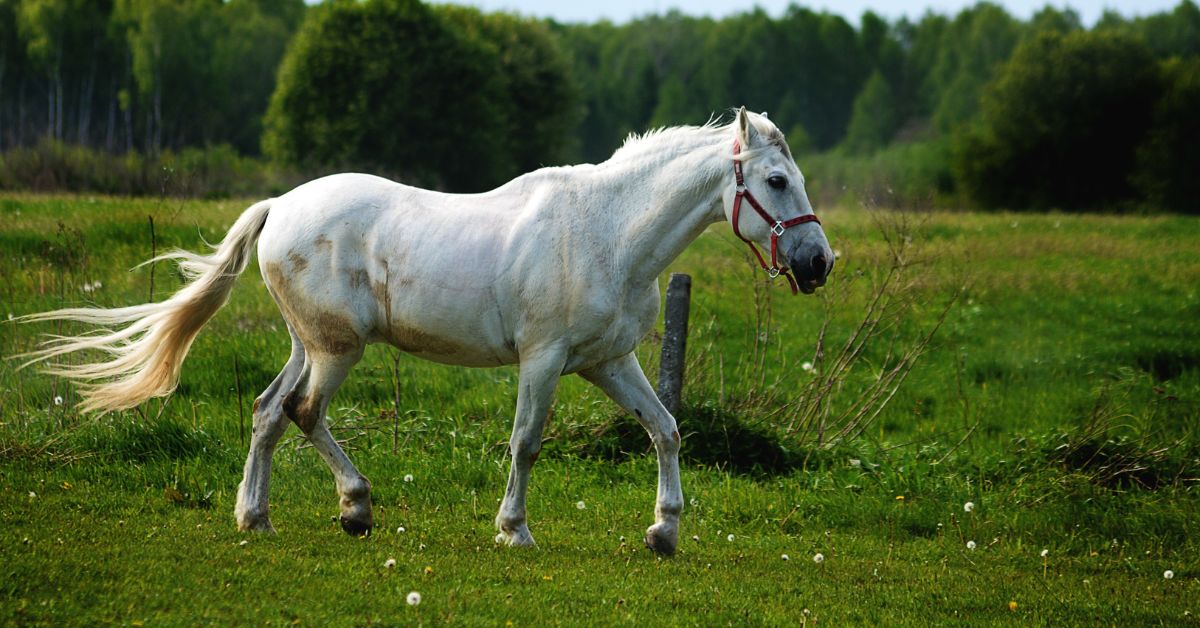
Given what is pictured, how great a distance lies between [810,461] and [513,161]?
4035cm

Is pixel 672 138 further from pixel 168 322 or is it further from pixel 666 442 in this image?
pixel 168 322

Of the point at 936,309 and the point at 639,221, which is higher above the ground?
the point at 639,221

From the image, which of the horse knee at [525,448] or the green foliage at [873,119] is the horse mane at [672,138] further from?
the green foliage at [873,119]

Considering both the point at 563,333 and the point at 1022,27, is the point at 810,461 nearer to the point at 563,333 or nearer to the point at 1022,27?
the point at 563,333

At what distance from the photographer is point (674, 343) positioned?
9289 mm

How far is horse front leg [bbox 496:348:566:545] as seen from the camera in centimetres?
634

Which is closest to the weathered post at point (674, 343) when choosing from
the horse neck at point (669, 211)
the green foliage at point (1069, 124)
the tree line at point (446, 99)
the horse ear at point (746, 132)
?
the horse neck at point (669, 211)

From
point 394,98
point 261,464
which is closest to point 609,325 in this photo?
point 261,464

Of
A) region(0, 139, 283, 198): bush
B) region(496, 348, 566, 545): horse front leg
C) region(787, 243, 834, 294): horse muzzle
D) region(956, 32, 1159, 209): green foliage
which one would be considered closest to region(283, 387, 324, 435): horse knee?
region(496, 348, 566, 545): horse front leg

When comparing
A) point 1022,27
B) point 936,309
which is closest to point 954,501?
point 936,309

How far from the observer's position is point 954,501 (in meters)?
8.65

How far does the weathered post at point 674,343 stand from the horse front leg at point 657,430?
7.94 ft

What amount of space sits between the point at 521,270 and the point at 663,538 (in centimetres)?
176

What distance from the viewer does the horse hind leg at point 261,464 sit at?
6629mm
